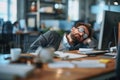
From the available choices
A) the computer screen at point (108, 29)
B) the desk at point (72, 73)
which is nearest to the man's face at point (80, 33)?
the computer screen at point (108, 29)

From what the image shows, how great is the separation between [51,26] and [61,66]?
21.7 feet

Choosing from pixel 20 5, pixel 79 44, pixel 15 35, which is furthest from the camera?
pixel 20 5

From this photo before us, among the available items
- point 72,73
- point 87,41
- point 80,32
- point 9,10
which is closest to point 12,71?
point 72,73

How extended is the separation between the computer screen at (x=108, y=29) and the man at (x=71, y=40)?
14.5 inches

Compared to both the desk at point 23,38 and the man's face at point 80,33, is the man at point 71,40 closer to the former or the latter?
the man's face at point 80,33

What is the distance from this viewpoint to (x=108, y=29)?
2.50m

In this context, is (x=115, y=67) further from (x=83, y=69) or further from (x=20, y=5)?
(x=20, y=5)

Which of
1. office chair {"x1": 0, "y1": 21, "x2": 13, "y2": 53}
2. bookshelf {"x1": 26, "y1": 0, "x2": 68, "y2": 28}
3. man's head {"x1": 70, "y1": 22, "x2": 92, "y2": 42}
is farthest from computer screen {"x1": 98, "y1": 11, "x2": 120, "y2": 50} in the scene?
bookshelf {"x1": 26, "y1": 0, "x2": 68, "y2": 28}

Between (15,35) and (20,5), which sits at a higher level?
(20,5)

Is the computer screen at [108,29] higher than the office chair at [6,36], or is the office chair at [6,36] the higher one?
the computer screen at [108,29]

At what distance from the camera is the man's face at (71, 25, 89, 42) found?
2.85m

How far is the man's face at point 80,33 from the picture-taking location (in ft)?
9.35

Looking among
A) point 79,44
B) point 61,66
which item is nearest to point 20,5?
point 79,44

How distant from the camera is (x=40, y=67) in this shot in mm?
1586
